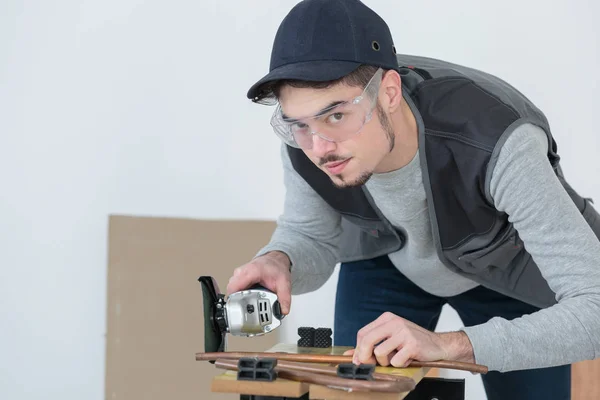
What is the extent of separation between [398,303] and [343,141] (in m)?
0.69

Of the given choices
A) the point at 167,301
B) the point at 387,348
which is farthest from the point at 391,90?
the point at 167,301

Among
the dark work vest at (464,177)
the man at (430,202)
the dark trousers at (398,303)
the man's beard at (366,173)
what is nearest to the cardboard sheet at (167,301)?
the dark trousers at (398,303)

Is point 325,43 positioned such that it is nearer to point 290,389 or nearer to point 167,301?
point 290,389

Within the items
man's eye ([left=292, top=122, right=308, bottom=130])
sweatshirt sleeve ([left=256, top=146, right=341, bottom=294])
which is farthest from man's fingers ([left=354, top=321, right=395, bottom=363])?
sweatshirt sleeve ([left=256, top=146, right=341, bottom=294])

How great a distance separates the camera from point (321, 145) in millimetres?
1562

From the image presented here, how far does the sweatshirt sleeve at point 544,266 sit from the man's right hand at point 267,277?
0.42 metres

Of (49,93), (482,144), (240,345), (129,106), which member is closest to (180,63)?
(129,106)

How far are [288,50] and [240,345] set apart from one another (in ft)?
5.76

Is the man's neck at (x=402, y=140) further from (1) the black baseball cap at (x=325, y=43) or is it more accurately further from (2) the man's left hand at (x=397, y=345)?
(2) the man's left hand at (x=397, y=345)

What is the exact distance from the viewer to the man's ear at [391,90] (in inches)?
62.5

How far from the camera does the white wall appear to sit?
308 centimetres

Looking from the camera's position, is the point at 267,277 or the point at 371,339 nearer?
the point at 371,339

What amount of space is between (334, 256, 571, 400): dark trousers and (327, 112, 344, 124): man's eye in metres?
0.65

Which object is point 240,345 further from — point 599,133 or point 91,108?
point 599,133
